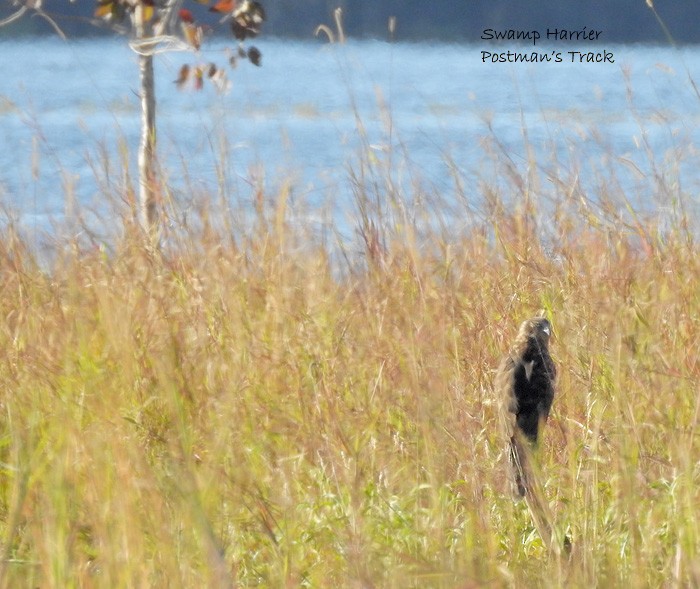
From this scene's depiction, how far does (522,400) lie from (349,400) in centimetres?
64

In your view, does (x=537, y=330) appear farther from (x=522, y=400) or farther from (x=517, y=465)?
(x=517, y=465)

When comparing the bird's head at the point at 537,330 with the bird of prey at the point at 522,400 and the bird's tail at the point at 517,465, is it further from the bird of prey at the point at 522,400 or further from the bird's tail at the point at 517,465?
the bird's tail at the point at 517,465

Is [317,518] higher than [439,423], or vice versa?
[439,423]

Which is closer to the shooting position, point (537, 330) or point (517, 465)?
point (517, 465)

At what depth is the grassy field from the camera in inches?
64.9

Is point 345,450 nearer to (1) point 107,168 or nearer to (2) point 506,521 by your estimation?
(2) point 506,521

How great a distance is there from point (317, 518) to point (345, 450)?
7.2 inches

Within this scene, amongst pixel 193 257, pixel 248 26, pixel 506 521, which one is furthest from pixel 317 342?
pixel 248 26

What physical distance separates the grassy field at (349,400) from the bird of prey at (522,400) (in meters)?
0.08

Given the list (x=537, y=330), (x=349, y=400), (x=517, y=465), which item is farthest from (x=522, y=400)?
(x=349, y=400)

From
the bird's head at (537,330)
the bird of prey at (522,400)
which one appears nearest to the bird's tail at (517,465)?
the bird of prey at (522,400)

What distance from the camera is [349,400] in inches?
103

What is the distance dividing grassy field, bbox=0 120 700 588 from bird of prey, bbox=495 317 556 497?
0.08 m

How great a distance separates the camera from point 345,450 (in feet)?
7.22
